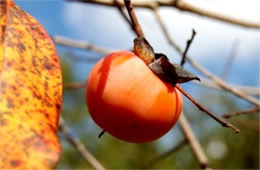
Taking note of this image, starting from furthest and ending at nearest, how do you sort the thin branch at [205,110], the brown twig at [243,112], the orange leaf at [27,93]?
the brown twig at [243,112]
the thin branch at [205,110]
the orange leaf at [27,93]

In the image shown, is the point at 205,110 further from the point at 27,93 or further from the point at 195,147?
the point at 195,147

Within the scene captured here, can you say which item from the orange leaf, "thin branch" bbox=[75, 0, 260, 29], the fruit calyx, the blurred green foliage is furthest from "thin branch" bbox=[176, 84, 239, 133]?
the blurred green foliage

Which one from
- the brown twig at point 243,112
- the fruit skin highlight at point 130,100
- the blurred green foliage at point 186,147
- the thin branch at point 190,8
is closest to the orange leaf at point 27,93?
the fruit skin highlight at point 130,100

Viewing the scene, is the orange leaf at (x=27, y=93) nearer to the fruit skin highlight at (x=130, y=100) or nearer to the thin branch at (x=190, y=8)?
the fruit skin highlight at (x=130, y=100)

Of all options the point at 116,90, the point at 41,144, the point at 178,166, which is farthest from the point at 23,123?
the point at 178,166

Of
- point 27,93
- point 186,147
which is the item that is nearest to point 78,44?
point 27,93

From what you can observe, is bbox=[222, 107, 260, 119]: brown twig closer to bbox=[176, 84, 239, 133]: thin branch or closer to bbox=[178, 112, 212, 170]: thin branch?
bbox=[178, 112, 212, 170]: thin branch
